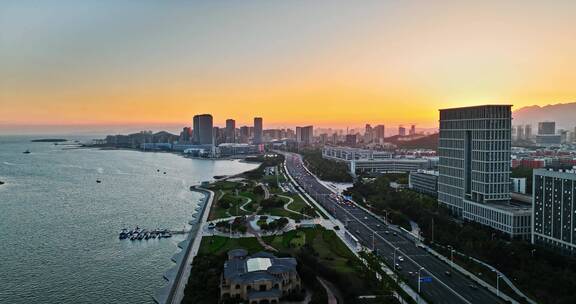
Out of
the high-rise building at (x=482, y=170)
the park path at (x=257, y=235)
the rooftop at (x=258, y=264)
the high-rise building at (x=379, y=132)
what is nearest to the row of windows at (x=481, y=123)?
the high-rise building at (x=482, y=170)

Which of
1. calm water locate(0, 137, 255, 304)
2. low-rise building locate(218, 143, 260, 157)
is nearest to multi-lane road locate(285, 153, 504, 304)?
calm water locate(0, 137, 255, 304)

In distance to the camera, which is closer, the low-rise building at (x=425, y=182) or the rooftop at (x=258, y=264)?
the rooftop at (x=258, y=264)

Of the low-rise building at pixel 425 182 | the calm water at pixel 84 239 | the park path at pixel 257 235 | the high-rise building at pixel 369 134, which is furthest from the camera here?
the high-rise building at pixel 369 134

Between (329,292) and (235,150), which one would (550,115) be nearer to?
(235,150)

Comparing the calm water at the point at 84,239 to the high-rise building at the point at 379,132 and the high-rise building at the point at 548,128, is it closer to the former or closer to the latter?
the high-rise building at the point at 548,128

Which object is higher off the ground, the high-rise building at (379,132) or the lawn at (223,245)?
the high-rise building at (379,132)
